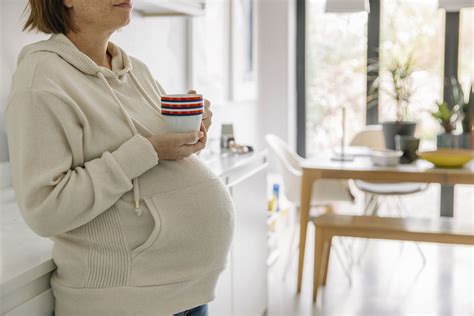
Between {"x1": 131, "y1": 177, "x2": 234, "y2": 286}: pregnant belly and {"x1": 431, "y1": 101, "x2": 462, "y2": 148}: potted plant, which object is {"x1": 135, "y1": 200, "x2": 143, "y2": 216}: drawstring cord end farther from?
{"x1": 431, "y1": 101, "x2": 462, "y2": 148}: potted plant

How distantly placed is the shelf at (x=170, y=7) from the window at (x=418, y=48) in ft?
9.77

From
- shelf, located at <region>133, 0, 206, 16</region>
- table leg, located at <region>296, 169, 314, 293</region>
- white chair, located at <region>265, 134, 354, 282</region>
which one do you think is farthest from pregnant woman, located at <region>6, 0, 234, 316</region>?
white chair, located at <region>265, 134, 354, 282</region>

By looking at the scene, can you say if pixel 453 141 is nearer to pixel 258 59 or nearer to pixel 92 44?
pixel 258 59

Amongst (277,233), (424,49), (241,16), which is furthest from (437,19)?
(277,233)

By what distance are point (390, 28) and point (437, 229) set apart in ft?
7.00

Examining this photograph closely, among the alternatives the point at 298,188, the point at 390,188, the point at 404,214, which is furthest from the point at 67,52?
the point at 404,214

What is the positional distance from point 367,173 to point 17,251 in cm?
251

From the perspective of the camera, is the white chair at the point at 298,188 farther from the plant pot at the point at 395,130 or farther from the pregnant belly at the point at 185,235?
the pregnant belly at the point at 185,235

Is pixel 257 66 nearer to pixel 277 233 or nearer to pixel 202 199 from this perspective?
pixel 277 233

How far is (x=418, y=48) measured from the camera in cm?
521

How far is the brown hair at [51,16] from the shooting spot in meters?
1.45

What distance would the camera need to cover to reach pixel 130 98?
1528 millimetres

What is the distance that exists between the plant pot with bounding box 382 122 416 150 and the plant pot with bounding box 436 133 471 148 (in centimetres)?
20

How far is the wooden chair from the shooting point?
141 inches
